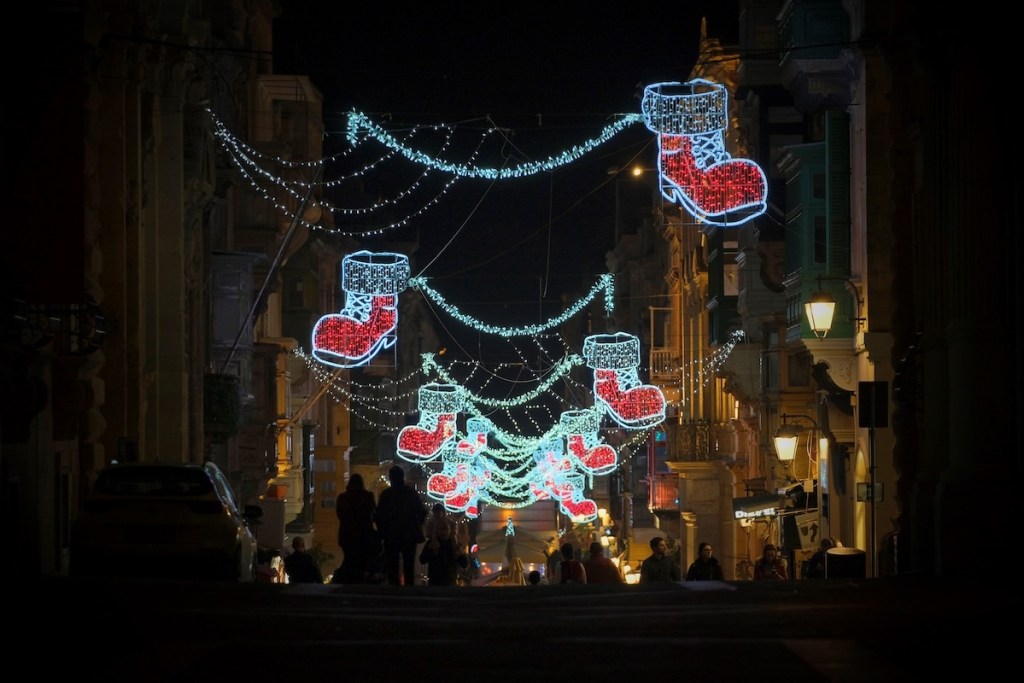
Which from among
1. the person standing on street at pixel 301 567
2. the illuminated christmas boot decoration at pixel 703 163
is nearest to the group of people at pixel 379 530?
the person standing on street at pixel 301 567

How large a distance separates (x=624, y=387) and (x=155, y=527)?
36.1 m

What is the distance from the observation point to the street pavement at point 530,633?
33.9 feet

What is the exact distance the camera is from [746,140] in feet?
147

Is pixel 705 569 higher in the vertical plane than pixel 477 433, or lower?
higher

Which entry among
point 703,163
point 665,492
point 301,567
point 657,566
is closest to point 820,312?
point 657,566

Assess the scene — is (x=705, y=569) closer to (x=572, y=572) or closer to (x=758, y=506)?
(x=572, y=572)

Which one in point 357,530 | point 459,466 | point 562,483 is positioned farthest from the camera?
point 562,483

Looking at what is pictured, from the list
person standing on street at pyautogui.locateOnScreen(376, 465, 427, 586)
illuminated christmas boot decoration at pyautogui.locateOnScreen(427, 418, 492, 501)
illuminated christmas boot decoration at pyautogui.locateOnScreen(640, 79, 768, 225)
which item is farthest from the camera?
illuminated christmas boot decoration at pyautogui.locateOnScreen(427, 418, 492, 501)

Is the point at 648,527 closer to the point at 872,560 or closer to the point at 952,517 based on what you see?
the point at 872,560

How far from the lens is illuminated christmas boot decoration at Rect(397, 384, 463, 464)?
62656 millimetres

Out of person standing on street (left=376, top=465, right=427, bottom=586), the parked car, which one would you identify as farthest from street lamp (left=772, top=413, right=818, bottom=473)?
the parked car

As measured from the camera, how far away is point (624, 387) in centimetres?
5356

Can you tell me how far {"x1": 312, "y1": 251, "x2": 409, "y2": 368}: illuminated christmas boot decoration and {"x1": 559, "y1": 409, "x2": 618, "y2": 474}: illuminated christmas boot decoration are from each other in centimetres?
1814

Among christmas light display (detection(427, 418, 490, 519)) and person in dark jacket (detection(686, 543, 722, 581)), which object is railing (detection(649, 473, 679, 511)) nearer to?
christmas light display (detection(427, 418, 490, 519))
